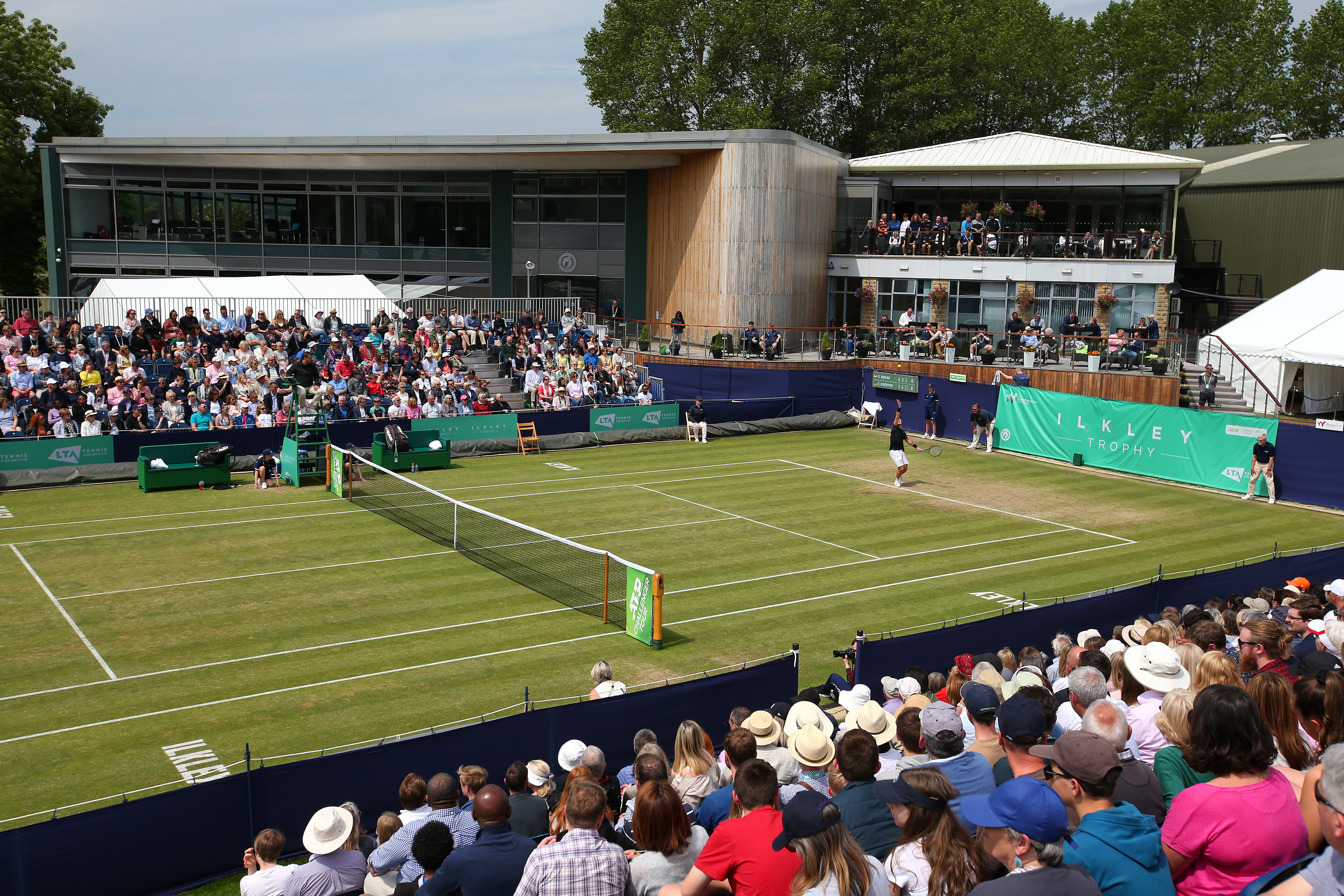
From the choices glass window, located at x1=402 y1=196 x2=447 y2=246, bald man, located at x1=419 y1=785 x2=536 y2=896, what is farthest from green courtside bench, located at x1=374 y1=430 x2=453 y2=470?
bald man, located at x1=419 y1=785 x2=536 y2=896

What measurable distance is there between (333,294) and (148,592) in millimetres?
23760

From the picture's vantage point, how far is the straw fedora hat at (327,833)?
7.85m

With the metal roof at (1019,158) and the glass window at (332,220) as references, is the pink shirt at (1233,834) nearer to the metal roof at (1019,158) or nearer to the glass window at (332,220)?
the metal roof at (1019,158)

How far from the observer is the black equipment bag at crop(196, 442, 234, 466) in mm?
28156

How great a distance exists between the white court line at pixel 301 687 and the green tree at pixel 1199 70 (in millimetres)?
67787

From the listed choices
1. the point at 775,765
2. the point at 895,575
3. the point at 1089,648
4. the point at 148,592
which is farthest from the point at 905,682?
the point at 148,592

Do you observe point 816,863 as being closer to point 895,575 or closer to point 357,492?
point 895,575

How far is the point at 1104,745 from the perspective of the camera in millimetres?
5445

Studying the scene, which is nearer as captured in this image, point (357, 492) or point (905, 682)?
point (905, 682)

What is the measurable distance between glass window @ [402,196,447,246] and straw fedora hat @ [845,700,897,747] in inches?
1773

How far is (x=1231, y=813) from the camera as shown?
530cm

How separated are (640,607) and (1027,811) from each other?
42.4 ft

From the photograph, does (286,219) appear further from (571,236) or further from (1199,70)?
(1199,70)

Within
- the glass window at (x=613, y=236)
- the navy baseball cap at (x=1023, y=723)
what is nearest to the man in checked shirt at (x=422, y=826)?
the navy baseball cap at (x=1023, y=723)
